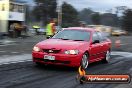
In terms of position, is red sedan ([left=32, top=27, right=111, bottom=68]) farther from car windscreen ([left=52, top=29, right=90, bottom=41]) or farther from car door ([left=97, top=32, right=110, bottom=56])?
car door ([left=97, top=32, right=110, bottom=56])

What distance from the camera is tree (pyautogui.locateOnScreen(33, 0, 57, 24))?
10481 cm

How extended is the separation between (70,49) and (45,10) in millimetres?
93682

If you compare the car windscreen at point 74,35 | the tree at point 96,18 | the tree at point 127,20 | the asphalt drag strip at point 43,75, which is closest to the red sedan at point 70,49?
the car windscreen at point 74,35

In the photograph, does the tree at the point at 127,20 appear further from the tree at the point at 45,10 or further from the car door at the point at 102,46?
the car door at the point at 102,46

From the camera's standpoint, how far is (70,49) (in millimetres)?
12188

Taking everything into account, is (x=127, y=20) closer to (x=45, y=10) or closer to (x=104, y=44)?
(x=45, y=10)

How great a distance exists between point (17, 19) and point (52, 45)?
34907 millimetres

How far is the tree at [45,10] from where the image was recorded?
10481cm

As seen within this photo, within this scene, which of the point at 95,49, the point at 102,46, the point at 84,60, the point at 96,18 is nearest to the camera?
the point at 84,60

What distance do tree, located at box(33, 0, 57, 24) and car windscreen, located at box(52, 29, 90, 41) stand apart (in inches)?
3574

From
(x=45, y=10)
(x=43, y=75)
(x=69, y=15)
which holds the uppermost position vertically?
(x=43, y=75)

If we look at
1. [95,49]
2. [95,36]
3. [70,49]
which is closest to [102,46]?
[95,36]

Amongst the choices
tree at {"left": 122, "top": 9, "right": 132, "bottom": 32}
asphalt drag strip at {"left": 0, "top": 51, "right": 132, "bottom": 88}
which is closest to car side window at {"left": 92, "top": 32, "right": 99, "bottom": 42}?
asphalt drag strip at {"left": 0, "top": 51, "right": 132, "bottom": 88}

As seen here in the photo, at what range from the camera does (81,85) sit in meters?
9.45
